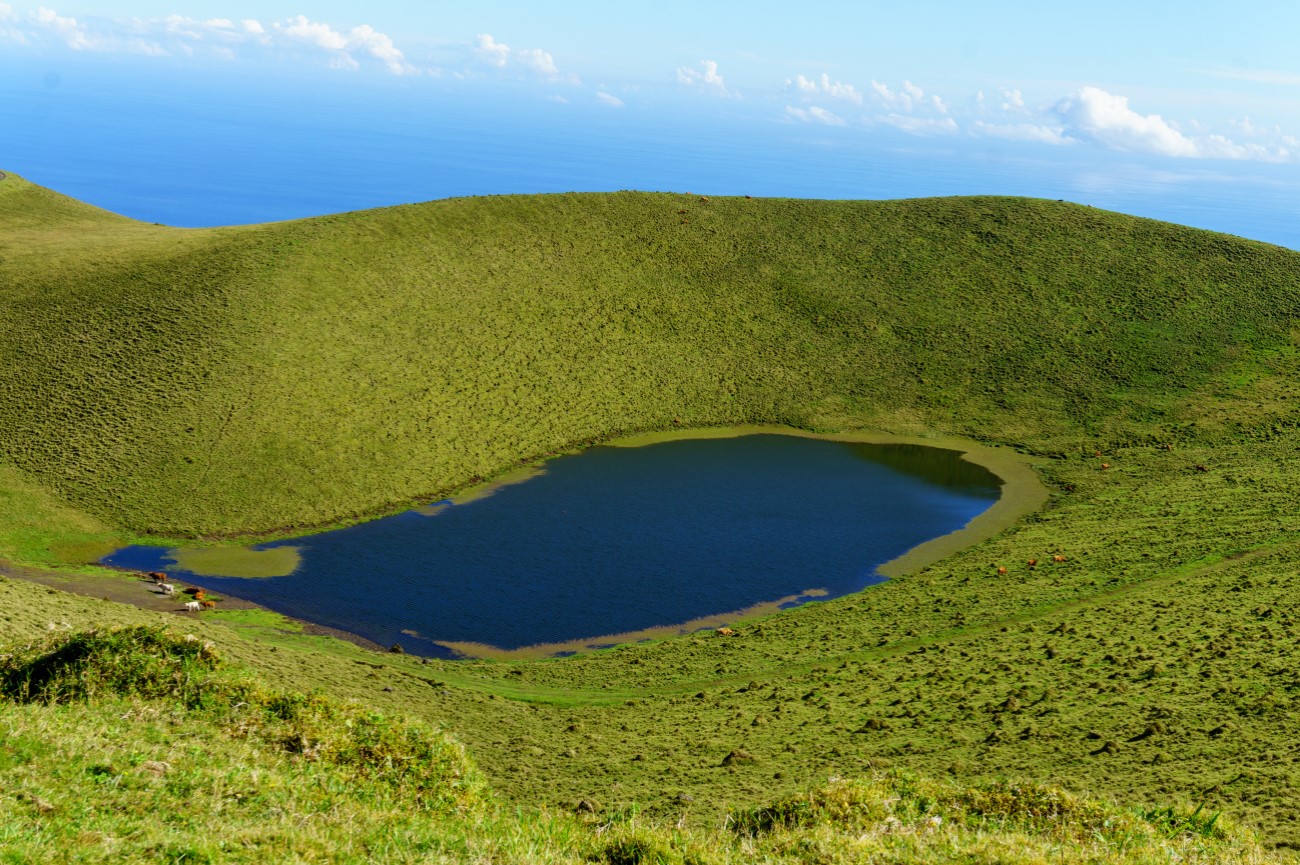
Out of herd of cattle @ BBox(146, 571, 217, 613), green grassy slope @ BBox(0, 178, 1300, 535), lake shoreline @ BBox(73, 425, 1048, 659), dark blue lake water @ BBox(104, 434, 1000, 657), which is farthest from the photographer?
green grassy slope @ BBox(0, 178, 1300, 535)

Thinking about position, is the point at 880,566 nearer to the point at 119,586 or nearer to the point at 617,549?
the point at 617,549

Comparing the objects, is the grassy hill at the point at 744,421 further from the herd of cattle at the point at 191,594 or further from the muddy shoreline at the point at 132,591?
the herd of cattle at the point at 191,594

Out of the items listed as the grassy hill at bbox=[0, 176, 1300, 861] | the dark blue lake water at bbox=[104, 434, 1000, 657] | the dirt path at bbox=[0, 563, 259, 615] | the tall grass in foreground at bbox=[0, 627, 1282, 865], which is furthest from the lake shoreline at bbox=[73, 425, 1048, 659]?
the tall grass in foreground at bbox=[0, 627, 1282, 865]

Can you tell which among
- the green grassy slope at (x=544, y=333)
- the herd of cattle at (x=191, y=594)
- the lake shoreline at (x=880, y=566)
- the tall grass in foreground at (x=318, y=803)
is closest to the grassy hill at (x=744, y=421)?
the green grassy slope at (x=544, y=333)

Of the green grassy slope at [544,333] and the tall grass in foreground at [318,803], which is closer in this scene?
the tall grass in foreground at [318,803]

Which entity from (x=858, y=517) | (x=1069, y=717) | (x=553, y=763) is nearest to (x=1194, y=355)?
(x=858, y=517)

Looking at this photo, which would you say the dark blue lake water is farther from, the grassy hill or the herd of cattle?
the grassy hill

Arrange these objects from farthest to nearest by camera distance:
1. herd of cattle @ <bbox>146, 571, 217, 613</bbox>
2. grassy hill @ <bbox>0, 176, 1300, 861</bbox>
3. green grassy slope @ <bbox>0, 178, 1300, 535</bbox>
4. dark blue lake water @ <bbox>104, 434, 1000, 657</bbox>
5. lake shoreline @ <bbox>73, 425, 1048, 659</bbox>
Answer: green grassy slope @ <bbox>0, 178, 1300, 535</bbox>
dark blue lake water @ <bbox>104, 434, 1000, 657</bbox>
herd of cattle @ <bbox>146, 571, 217, 613</bbox>
lake shoreline @ <bbox>73, 425, 1048, 659</bbox>
grassy hill @ <bbox>0, 176, 1300, 861</bbox>
